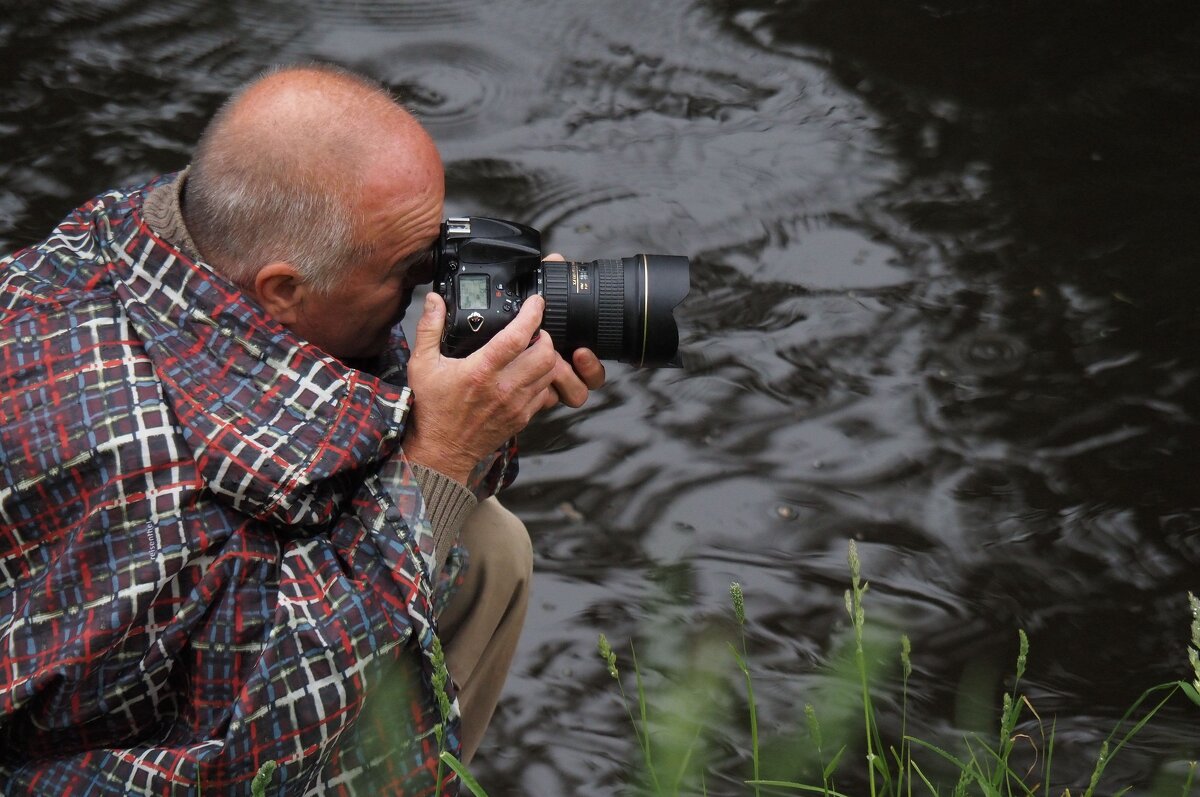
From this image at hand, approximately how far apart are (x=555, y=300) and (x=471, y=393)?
24 cm

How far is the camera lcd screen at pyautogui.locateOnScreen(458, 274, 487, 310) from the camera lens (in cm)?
211

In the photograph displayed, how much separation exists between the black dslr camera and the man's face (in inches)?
1.5

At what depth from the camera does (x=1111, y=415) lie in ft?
10.6

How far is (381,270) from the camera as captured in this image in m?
2.11

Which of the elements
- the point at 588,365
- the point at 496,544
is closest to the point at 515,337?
the point at 588,365

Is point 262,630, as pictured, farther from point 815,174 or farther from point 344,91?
point 815,174

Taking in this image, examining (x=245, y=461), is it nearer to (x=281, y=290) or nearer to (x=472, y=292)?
(x=281, y=290)

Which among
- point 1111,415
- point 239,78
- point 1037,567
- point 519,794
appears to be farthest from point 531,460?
point 239,78

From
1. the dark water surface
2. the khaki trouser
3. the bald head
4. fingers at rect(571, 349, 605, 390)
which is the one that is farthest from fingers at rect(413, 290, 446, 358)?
the dark water surface

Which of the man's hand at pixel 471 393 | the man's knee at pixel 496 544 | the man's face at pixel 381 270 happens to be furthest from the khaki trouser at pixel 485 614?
the man's face at pixel 381 270

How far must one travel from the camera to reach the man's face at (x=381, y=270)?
207cm

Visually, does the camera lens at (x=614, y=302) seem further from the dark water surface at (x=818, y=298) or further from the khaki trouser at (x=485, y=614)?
the dark water surface at (x=818, y=298)

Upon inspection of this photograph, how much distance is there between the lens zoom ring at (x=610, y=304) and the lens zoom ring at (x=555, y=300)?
0.18 feet

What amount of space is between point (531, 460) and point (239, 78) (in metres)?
1.75
